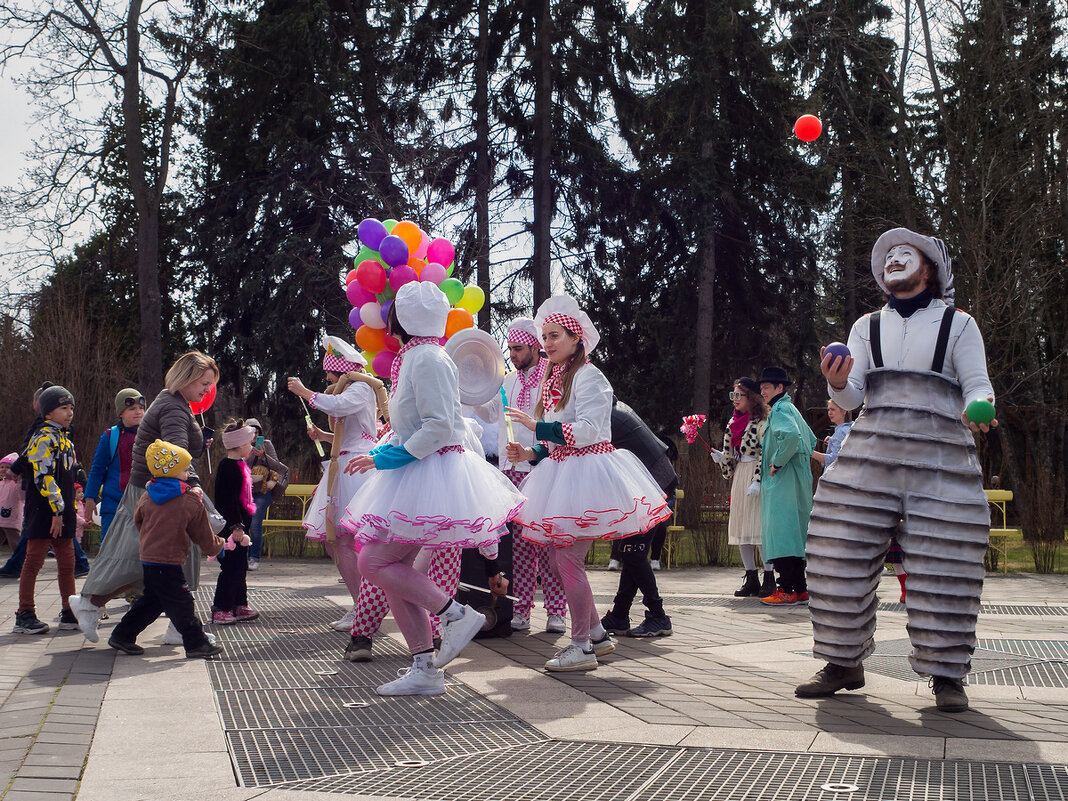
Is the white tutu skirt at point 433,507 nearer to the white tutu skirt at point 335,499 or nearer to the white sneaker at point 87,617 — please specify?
the white tutu skirt at point 335,499

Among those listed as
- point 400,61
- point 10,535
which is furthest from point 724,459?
point 400,61

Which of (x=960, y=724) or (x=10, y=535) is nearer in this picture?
(x=960, y=724)

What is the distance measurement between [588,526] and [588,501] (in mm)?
143

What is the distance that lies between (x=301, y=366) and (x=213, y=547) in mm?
17932

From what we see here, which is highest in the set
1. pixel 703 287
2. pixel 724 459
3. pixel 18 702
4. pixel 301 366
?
pixel 703 287

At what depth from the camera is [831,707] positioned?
502 centimetres

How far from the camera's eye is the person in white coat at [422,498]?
17.3 feet

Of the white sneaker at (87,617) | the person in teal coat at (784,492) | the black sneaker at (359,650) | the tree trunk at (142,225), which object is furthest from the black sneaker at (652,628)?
the tree trunk at (142,225)

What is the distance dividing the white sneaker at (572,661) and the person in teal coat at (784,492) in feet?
12.8

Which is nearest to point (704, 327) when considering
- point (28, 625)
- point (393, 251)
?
point (393, 251)

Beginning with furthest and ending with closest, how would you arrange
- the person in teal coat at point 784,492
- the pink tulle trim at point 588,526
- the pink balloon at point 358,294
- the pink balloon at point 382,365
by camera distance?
the person in teal coat at point 784,492
the pink balloon at point 358,294
the pink balloon at point 382,365
the pink tulle trim at point 588,526

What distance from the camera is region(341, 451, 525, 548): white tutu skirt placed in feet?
17.1

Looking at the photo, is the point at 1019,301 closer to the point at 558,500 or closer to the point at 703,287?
the point at 703,287

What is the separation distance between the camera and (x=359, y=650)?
20.9 feet
